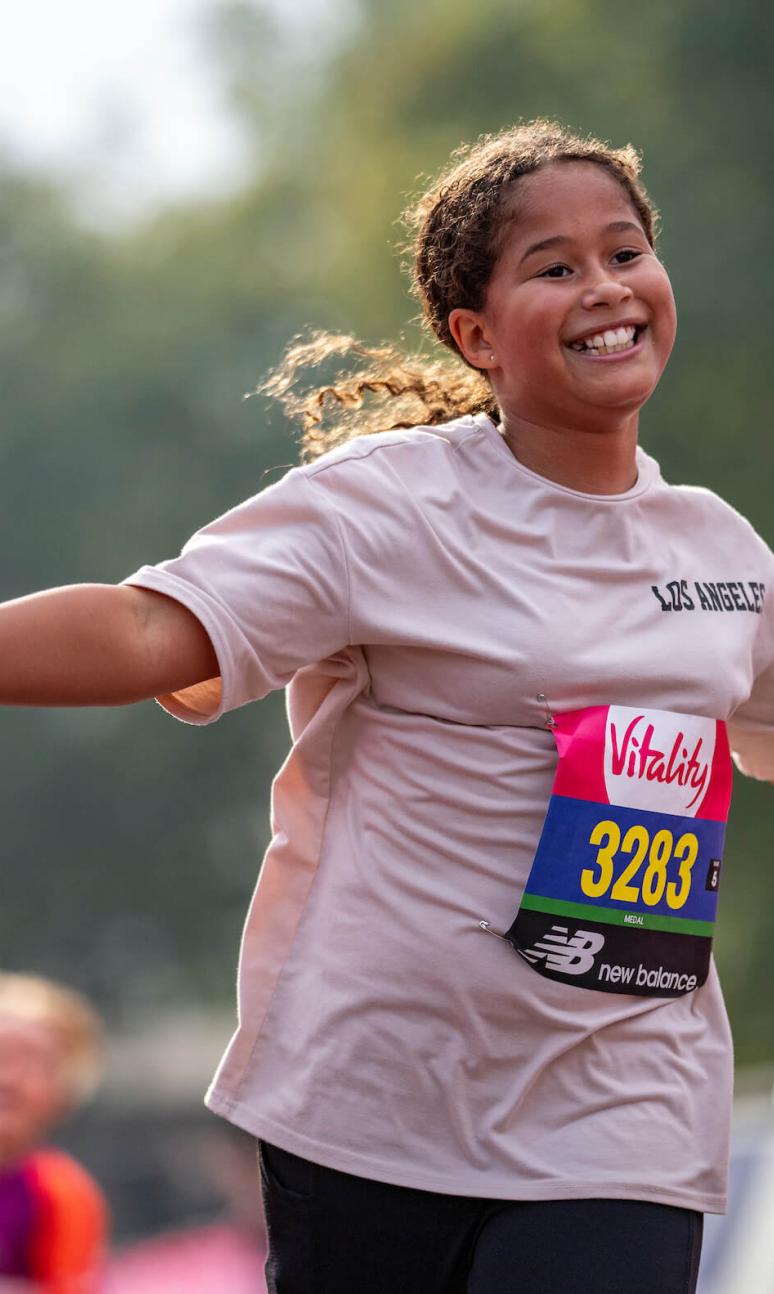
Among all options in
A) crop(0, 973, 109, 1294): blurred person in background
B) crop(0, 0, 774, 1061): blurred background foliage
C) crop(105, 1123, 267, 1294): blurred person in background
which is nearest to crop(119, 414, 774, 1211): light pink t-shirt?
crop(0, 973, 109, 1294): blurred person in background

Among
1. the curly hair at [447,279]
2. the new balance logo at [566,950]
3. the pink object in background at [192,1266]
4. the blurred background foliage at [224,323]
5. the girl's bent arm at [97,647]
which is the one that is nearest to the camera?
the girl's bent arm at [97,647]

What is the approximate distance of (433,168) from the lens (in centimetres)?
1442

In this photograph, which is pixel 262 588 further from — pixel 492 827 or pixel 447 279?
pixel 447 279

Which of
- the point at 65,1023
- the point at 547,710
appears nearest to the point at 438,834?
the point at 547,710

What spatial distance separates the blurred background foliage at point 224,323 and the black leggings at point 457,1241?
10902 mm

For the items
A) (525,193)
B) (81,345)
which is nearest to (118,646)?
(525,193)

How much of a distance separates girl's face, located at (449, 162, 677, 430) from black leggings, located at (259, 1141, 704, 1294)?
96 centimetres

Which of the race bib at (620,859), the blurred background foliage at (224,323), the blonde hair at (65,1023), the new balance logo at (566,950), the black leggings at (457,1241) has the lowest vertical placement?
the black leggings at (457,1241)

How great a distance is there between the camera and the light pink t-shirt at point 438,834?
226 cm

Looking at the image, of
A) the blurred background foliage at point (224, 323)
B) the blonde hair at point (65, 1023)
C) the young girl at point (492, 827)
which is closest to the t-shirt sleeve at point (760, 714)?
the young girl at point (492, 827)

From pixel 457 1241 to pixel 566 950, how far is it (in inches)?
14.7

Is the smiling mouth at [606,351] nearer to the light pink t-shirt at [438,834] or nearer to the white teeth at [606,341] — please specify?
the white teeth at [606,341]

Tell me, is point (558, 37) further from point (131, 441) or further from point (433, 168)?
point (131, 441)

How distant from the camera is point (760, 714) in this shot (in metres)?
2.71
